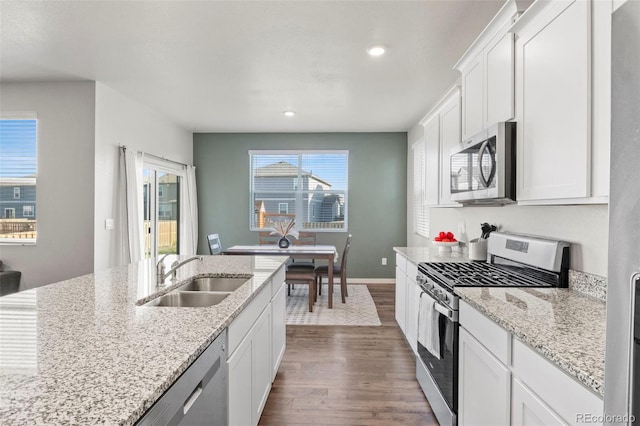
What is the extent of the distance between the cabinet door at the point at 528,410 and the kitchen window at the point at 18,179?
184 inches

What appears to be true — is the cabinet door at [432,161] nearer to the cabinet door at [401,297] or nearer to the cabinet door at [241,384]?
the cabinet door at [401,297]

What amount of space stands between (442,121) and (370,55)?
0.88 metres

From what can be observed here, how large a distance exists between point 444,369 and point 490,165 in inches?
46.1

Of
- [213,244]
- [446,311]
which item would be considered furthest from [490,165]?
[213,244]

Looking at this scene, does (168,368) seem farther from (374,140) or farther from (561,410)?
(374,140)

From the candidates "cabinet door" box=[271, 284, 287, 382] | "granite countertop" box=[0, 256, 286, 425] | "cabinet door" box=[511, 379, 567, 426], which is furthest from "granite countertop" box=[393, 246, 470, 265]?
"granite countertop" box=[0, 256, 286, 425]

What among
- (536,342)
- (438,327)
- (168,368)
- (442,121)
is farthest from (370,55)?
(168,368)

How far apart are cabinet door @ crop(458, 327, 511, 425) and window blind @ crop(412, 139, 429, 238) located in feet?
11.2

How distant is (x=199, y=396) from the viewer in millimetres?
1052

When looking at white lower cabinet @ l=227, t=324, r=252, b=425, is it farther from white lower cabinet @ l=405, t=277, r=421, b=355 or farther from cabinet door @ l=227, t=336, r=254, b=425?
white lower cabinet @ l=405, t=277, r=421, b=355

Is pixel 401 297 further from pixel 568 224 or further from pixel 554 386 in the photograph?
pixel 554 386

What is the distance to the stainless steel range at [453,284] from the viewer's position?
180cm

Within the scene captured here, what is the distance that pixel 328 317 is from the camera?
415 cm

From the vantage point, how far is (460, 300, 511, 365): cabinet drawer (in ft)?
4.21
